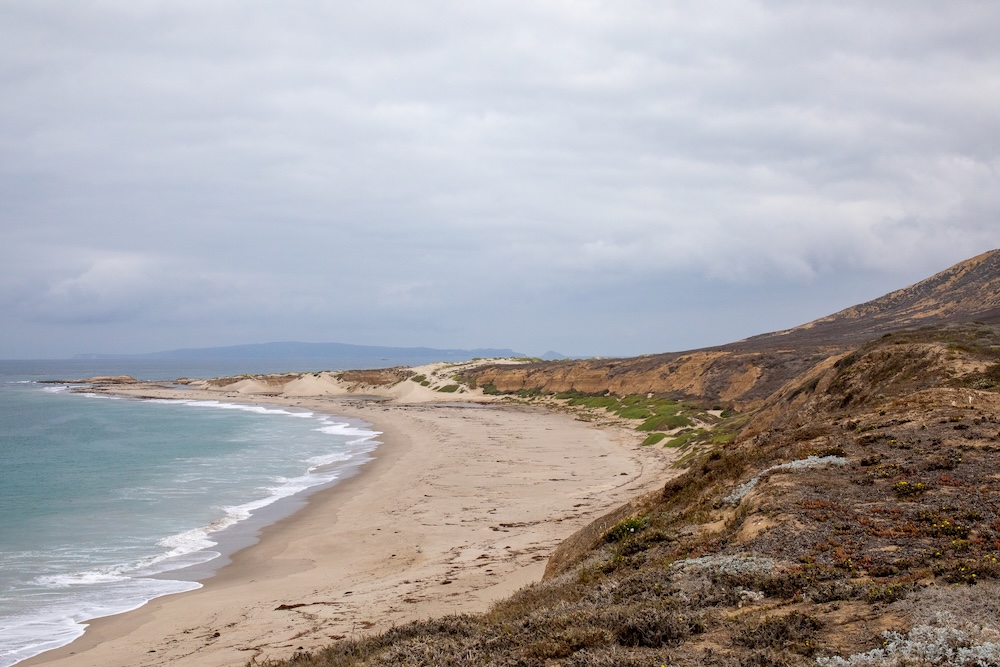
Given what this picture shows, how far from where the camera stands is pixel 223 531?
1816cm

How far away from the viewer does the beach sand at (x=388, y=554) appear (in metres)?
9.91

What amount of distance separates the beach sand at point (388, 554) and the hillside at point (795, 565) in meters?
2.00

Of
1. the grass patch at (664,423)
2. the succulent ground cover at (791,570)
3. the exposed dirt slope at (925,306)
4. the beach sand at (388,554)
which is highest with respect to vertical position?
the exposed dirt slope at (925,306)

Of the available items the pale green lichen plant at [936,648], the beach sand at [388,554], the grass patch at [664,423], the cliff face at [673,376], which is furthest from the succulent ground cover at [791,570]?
the cliff face at [673,376]

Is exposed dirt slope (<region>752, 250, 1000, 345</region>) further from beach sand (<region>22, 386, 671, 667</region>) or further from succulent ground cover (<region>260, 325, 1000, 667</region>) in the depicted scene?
succulent ground cover (<region>260, 325, 1000, 667</region>)

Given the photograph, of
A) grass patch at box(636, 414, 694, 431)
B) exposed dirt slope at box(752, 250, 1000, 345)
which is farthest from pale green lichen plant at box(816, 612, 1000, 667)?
exposed dirt slope at box(752, 250, 1000, 345)

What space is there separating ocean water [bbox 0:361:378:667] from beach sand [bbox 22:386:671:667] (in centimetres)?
113

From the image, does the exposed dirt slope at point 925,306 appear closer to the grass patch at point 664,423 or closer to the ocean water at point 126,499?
the grass patch at point 664,423

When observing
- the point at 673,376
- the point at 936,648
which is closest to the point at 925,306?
the point at 673,376

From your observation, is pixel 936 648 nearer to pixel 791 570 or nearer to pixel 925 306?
pixel 791 570

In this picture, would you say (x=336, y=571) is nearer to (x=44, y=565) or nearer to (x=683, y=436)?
(x=44, y=565)

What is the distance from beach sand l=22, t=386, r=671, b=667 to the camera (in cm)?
991

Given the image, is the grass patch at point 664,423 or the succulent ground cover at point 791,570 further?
the grass patch at point 664,423

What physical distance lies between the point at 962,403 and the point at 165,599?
14822mm
